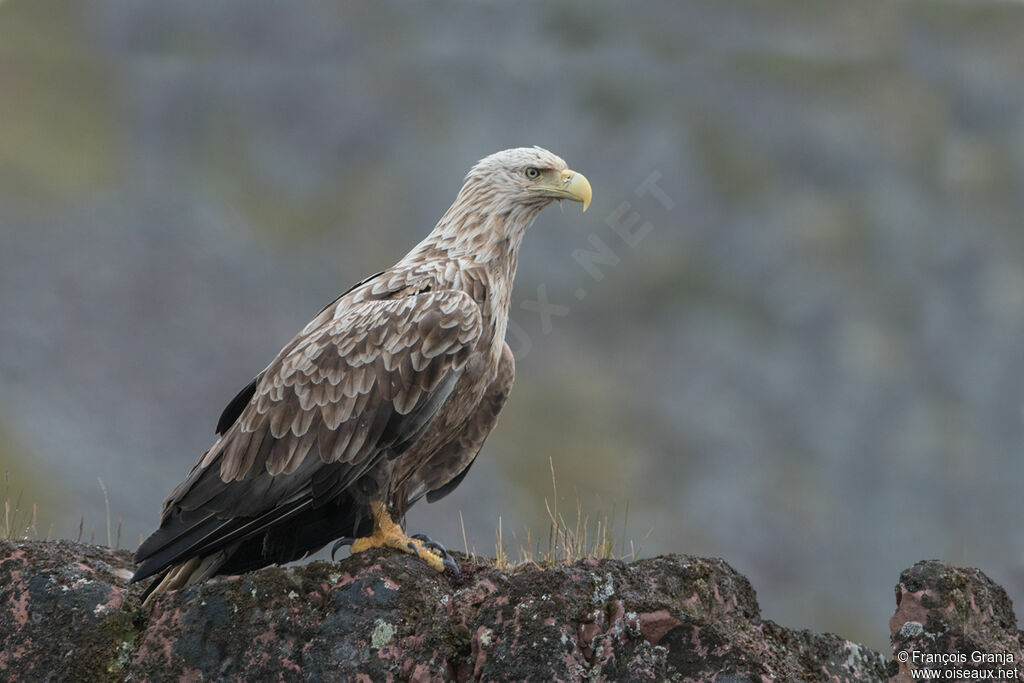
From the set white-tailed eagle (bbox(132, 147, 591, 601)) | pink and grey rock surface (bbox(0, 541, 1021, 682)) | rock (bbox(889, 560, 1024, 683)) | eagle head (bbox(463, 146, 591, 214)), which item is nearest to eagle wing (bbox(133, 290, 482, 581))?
white-tailed eagle (bbox(132, 147, 591, 601))

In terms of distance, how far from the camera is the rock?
14.5 feet

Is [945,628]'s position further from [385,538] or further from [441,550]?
[385,538]

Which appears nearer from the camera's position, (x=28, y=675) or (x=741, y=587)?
(x=28, y=675)

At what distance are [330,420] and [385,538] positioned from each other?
0.74m

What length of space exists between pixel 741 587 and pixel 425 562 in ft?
5.75

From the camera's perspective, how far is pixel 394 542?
5.47 meters

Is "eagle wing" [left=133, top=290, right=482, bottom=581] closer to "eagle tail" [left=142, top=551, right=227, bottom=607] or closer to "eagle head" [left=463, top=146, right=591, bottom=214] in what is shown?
"eagle tail" [left=142, top=551, right=227, bottom=607]

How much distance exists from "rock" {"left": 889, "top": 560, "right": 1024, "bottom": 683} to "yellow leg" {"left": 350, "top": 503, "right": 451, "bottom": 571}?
93.9 inches

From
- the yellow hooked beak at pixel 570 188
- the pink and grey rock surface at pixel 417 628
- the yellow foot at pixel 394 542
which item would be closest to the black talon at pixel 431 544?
the yellow foot at pixel 394 542

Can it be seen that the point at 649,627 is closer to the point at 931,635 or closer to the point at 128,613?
the point at 931,635

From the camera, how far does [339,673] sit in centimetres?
443

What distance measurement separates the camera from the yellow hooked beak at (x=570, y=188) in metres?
6.20

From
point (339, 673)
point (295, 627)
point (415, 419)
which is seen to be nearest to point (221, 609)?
point (295, 627)

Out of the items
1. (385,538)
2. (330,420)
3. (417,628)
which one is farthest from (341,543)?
(417,628)
